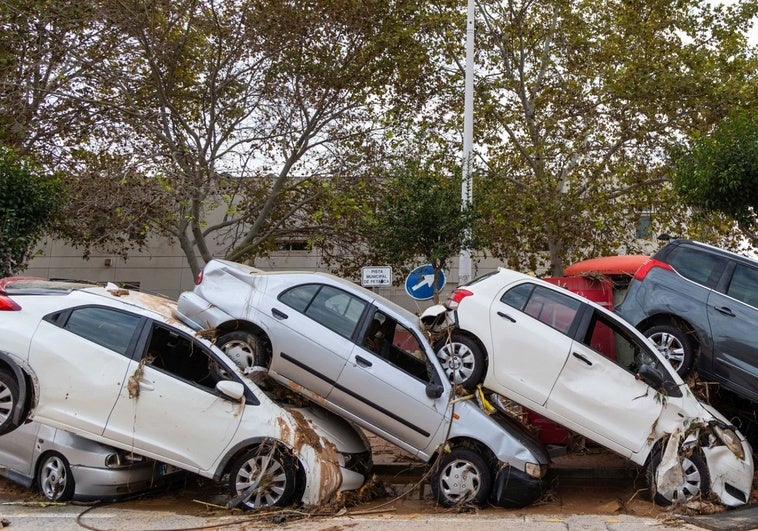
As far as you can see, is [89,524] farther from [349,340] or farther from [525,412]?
[525,412]

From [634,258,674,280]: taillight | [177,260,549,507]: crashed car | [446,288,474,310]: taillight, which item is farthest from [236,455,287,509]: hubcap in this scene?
[634,258,674,280]: taillight

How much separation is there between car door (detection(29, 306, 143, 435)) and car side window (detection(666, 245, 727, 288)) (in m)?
5.93

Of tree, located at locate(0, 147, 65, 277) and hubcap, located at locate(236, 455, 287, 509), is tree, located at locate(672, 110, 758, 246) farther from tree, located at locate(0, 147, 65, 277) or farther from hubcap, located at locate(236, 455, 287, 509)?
tree, located at locate(0, 147, 65, 277)

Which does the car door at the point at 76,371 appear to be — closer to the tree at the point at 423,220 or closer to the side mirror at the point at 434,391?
the side mirror at the point at 434,391

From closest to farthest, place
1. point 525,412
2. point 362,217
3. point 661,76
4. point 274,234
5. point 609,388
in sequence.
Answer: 1. point 609,388
2. point 525,412
3. point 362,217
4. point 661,76
5. point 274,234

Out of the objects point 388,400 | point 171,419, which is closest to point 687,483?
point 388,400

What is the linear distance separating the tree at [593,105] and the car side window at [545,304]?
7534 mm

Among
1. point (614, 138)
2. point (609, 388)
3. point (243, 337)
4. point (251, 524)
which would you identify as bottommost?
point (251, 524)

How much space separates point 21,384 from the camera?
20.3 feet

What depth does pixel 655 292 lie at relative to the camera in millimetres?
7621

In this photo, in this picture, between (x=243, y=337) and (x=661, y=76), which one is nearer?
(x=243, y=337)

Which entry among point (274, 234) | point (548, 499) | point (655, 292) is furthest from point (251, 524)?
point (274, 234)

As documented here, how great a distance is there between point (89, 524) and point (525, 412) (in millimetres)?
4842

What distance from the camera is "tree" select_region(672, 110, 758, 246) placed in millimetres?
9758
